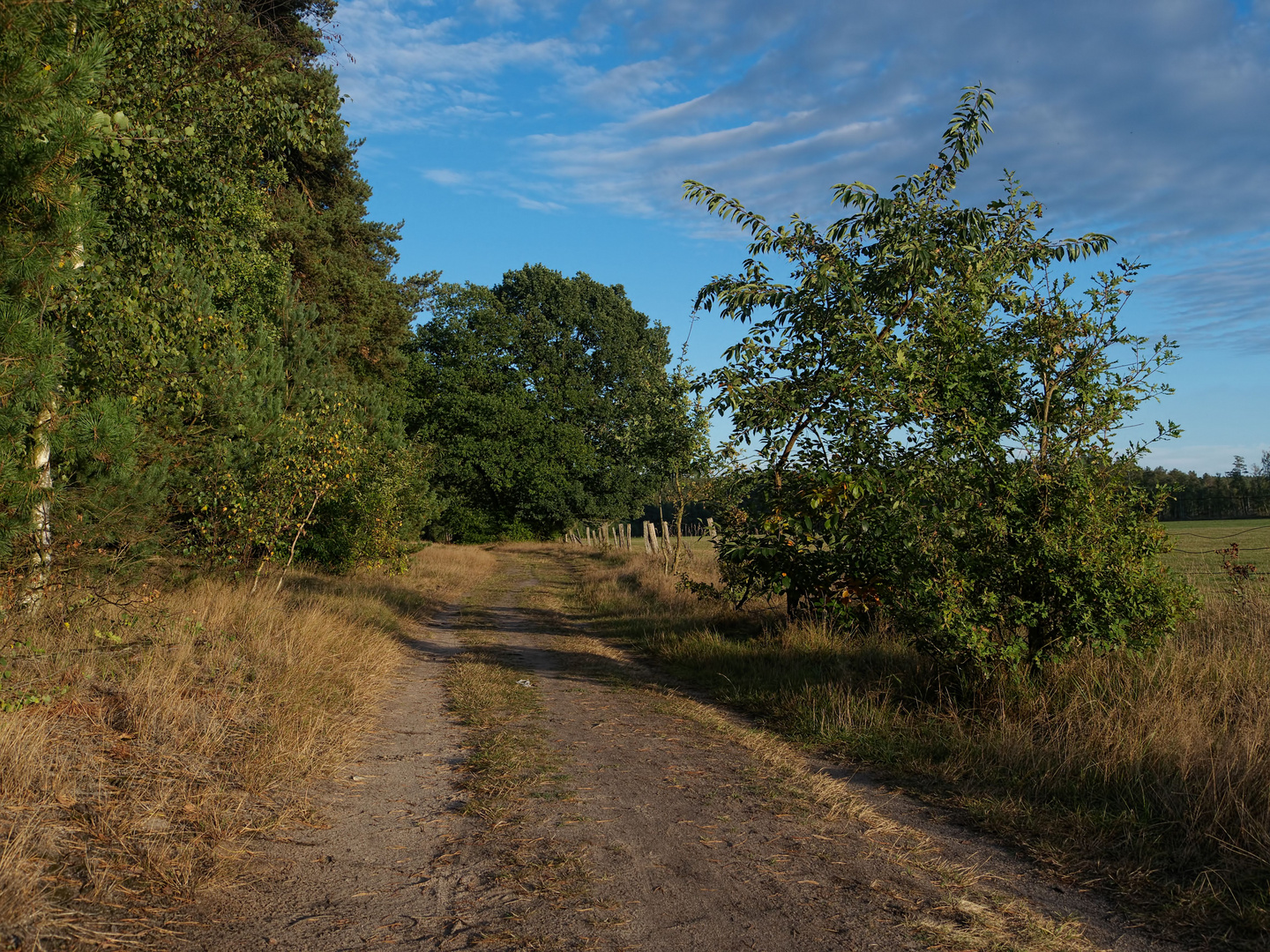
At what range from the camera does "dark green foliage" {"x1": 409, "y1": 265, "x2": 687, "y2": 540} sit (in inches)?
1869

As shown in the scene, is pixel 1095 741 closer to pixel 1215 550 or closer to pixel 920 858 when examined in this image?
pixel 920 858

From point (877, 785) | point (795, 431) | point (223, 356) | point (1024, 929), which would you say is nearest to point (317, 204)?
point (223, 356)

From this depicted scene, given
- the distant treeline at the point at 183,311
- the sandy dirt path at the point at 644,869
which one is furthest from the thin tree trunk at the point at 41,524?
the sandy dirt path at the point at 644,869

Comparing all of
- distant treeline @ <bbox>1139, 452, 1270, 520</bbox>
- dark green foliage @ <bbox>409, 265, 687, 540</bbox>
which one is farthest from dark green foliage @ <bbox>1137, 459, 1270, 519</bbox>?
dark green foliage @ <bbox>409, 265, 687, 540</bbox>

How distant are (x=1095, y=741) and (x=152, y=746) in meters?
6.83

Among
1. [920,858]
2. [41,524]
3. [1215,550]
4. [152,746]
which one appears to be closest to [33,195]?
[41,524]

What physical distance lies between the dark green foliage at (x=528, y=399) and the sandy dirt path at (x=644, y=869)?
40414 millimetres

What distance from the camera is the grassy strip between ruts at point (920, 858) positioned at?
3.48m

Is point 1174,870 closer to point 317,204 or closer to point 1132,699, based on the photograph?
point 1132,699

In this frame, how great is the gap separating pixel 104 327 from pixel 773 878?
8558mm

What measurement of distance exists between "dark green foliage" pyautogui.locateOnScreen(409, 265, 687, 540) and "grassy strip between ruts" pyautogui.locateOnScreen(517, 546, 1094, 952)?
127ft

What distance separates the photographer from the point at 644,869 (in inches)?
162

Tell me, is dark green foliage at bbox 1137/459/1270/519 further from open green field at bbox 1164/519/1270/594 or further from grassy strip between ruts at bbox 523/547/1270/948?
grassy strip between ruts at bbox 523/547/1270/948

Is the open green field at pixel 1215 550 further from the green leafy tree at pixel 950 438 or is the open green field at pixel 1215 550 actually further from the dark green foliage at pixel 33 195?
the dark green foliage at pixel 33 195
